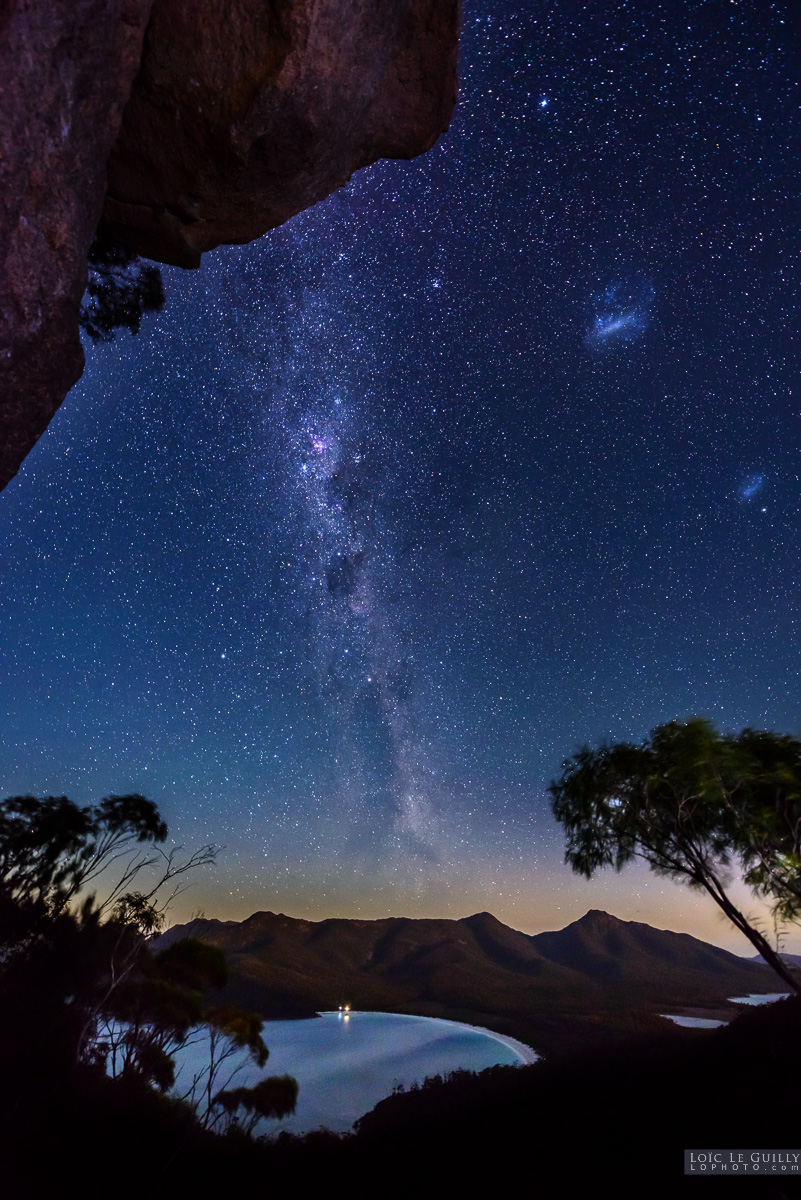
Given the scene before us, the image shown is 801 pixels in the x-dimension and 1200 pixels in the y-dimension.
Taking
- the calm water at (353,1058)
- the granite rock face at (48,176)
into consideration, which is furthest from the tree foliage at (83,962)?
the granite rock face at (48,176)

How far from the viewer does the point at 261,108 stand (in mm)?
9516

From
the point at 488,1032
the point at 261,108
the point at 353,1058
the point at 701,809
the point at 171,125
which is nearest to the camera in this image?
the point at 261,108

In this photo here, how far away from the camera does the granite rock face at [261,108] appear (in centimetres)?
909

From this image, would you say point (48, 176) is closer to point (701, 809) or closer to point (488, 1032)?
point (701, 809)

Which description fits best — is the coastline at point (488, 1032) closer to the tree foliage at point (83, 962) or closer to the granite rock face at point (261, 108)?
the tree foliage at point (83, 962)

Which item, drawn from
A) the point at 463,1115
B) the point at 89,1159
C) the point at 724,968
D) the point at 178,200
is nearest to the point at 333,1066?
the point at 463,1115

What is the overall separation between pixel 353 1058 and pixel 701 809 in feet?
228

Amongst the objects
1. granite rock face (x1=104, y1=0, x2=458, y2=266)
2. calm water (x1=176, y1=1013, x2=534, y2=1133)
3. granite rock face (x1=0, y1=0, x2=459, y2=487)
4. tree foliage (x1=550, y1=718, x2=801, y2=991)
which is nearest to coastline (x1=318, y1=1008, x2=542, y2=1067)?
calm water (x1=176, y1=1013, x2=534, y2=1133)

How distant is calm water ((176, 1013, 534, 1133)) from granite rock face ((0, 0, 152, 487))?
113 ft

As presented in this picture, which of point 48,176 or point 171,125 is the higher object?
point 171,125

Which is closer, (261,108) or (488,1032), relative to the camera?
(261,108)

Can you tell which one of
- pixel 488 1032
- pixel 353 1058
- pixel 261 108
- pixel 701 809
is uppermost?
pixel 261 108

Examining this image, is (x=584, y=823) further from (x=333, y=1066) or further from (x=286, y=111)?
(x=333, y=1066)

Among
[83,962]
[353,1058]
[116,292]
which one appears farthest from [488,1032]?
[116,292]
